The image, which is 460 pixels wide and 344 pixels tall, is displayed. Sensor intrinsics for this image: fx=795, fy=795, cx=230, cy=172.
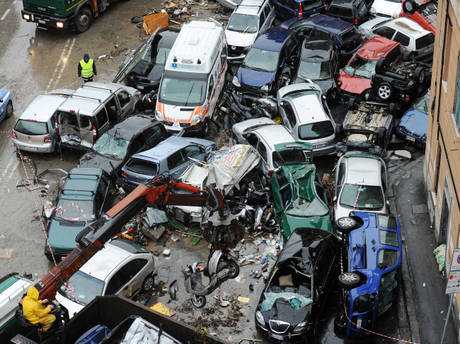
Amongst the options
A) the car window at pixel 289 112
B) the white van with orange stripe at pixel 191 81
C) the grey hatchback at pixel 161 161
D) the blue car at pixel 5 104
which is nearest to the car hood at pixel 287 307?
the grey hatchback at pixel 161 161

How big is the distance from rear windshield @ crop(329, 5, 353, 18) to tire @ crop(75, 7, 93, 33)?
959cm

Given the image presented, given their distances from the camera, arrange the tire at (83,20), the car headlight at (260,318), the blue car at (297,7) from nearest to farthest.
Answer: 1. the car headlight at (260,318)
2. the blue car at (297,7)
3. the tire at (83,20)

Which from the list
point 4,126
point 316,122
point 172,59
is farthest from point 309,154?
point 4,126

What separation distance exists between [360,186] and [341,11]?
1090 cm

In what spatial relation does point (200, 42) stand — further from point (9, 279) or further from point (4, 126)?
point (9, 279)

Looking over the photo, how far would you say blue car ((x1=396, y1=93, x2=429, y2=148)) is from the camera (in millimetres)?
24047

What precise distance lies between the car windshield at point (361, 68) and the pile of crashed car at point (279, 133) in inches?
1.7

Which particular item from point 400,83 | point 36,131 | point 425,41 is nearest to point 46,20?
point 36,131

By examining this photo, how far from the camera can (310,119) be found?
24000 millimetres

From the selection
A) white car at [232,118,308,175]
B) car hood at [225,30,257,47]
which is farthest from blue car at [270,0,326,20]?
white car at [232,118,308,175]

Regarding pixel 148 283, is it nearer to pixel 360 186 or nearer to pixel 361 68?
pixel 360 186

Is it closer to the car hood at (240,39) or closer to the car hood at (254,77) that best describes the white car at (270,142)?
the car hood at (254,77)

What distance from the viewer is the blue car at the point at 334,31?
28.2 meters

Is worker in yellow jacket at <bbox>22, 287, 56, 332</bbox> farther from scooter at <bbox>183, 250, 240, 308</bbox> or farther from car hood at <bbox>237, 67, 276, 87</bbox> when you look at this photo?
car hood at <bbox>237, 67, 276, 87</bbox>
